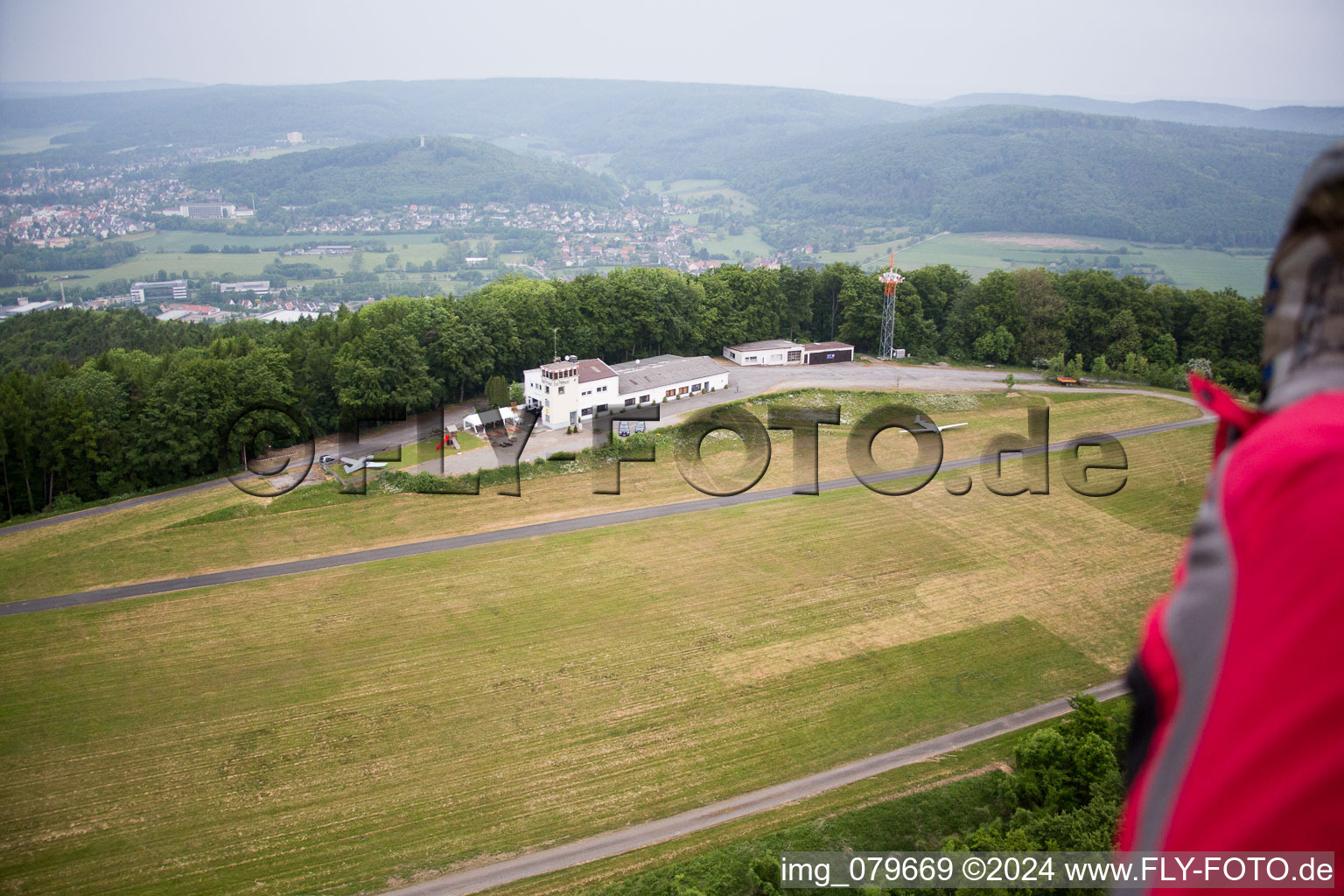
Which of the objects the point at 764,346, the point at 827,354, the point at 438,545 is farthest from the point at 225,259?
the point at 438,545

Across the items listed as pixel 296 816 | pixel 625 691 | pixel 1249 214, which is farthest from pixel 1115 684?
pixel 1249 214

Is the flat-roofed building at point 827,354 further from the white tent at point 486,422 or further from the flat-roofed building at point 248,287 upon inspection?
the flat-roofed building at point 248,287

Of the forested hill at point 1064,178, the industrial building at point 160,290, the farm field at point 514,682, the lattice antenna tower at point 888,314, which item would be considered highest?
the forested hill at point 1064,178

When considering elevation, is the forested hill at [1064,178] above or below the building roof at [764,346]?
above

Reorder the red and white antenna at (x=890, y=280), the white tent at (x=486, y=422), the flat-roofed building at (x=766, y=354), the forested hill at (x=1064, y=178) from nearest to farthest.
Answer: the white tent at (x=486, y=422)
the red and white antenna at (x=890, y=280)
the flat-roofed building at (x=766, y=354)
the forested hill at (x=1064, y=178)

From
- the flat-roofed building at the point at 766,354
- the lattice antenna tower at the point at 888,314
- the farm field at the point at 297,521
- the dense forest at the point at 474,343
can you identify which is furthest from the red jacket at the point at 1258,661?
the lattice antenna tower at the point at 888,314

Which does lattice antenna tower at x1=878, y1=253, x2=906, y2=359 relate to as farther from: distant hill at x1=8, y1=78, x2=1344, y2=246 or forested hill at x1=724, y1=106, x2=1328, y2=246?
distant hill at x1=8, y1=78, x2=1344, y2=246

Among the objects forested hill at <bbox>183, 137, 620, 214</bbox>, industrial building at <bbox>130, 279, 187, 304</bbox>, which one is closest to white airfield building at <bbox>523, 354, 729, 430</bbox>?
industrial building at <bbox>130, 279, 187, 304</bbox>
